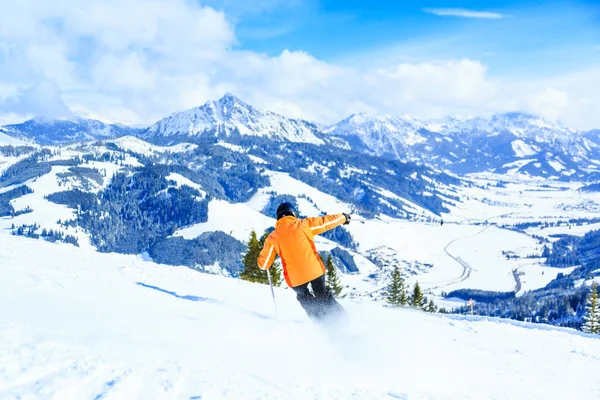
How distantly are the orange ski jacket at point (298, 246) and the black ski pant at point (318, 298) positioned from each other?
214mm

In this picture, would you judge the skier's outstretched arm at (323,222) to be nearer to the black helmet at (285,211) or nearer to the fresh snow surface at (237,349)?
the black helmet at (285,211)

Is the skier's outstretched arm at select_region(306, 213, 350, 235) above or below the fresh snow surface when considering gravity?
above

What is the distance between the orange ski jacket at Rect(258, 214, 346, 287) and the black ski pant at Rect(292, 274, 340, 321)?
0.21 metres

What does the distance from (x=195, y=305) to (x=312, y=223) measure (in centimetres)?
665

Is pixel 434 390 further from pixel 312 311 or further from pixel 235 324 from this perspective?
pixel 235 324

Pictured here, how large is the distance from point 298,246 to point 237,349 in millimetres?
2932

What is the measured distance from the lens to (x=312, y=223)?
1137cm

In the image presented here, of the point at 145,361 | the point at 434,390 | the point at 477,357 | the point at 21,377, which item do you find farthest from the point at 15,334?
A: the point at 477,357

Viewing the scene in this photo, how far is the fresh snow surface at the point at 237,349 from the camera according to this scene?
7484mm

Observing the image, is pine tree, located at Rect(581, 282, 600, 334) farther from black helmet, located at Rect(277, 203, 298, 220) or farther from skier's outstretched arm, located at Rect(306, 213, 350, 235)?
black helmet, located at Rect(277, 203, 298, 220)

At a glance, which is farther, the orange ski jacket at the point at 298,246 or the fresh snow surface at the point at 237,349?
the orange ski jacket at the point at 298,246

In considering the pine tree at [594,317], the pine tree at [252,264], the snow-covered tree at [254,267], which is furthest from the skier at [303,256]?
the pine tree at [594,317]

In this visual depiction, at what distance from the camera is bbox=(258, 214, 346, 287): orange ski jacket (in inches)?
436

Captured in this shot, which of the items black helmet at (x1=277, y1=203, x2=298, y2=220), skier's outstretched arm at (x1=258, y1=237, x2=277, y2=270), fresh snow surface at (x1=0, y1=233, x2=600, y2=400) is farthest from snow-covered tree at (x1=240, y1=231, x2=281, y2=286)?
black helmet at (x1=277, y1=203, x2=298, y2=220)
